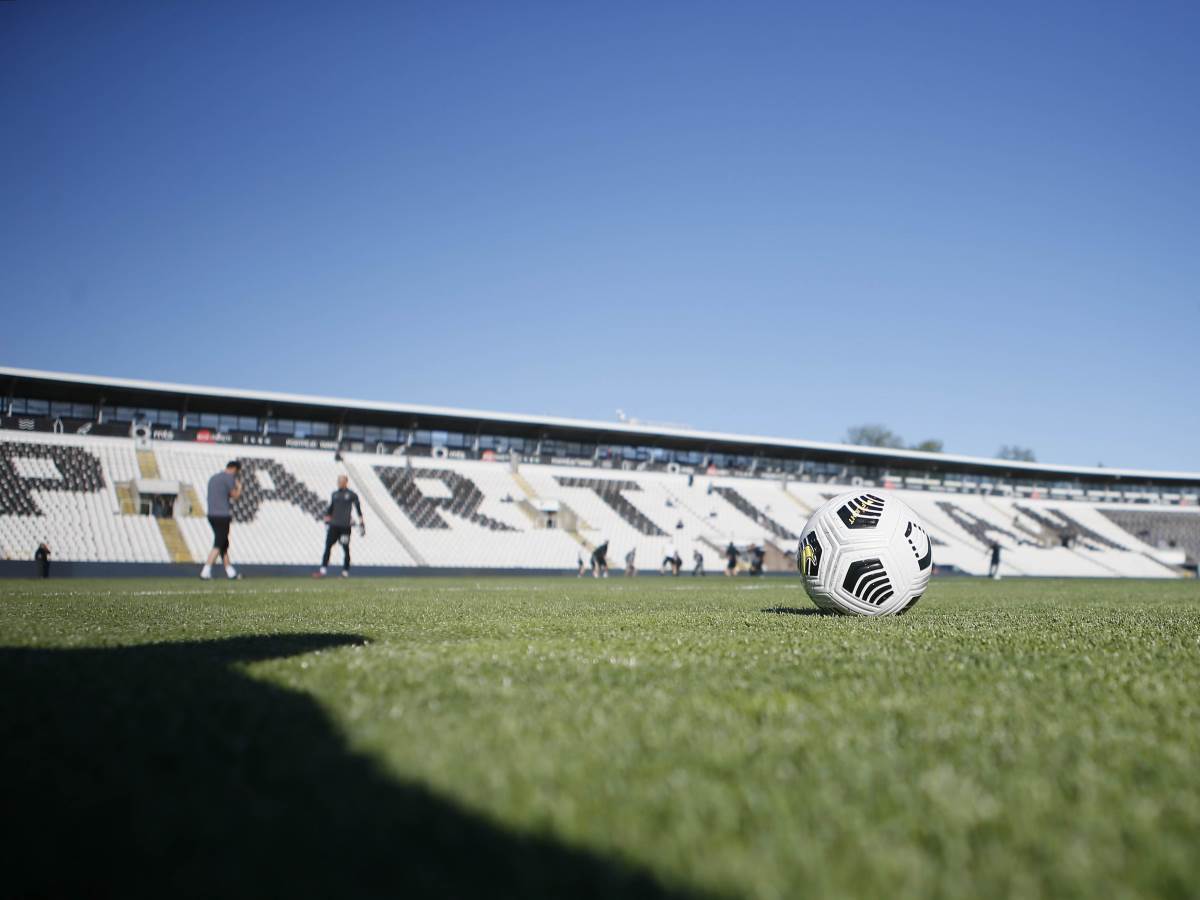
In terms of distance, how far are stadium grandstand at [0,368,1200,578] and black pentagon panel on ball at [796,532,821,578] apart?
27075 mm

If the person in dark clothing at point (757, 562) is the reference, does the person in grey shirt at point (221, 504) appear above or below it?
above

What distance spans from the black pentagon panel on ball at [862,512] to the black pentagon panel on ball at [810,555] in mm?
352

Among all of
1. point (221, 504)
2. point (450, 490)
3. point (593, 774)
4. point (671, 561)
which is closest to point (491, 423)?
point (450, 490)

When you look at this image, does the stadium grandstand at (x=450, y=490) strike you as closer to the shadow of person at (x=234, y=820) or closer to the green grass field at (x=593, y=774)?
the green grass field at (x=593, y=774)

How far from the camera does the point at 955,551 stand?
4491 centimetres

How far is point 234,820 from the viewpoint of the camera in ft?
6.09

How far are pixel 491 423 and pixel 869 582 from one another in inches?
1638

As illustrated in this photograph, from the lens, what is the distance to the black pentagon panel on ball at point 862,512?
7539 millimetres

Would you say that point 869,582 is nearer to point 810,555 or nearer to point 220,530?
point 810,555

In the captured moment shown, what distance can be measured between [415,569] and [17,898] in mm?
33331

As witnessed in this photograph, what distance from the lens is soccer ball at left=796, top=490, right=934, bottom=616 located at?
7434 millimetres

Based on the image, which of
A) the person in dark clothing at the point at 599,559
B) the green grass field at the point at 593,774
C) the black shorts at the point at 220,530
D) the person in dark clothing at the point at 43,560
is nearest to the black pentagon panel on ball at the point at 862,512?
the green grass field at the point at 593,774

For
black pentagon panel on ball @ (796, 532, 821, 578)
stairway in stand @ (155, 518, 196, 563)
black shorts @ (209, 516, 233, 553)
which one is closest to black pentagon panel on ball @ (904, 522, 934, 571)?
black pentagon panel on ball @ (796, 532, 821, 578)

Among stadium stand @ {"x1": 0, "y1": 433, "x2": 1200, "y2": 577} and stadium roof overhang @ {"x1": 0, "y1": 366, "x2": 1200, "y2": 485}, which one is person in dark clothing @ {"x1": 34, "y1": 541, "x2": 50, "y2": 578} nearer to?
stadium stand @ {"x1": 0, "y1": 433, "x2": 1200, "y2": 577}
